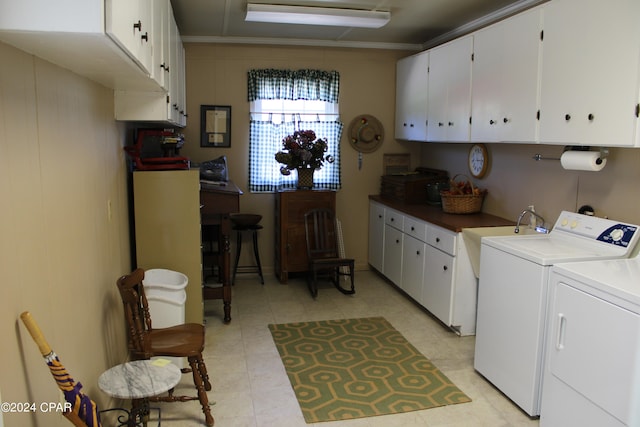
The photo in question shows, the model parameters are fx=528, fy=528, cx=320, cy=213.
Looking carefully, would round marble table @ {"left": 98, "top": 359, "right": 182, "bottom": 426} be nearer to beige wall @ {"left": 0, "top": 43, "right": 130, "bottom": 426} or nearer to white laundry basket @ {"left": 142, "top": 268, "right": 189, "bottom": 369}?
beige wall @ {"left": 0, "top": 43, "right": 130, "bottom": 426}

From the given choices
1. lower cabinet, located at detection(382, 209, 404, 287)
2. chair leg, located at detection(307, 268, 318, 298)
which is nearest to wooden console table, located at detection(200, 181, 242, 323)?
chair leg, located at detection(307, 268, 318, 298)

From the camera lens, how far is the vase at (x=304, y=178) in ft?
17.5

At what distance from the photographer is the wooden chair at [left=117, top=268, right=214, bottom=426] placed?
2.59 metres

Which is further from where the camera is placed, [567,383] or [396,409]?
[396,409]

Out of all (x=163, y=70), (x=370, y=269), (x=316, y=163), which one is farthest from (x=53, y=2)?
(x=370, y=269)

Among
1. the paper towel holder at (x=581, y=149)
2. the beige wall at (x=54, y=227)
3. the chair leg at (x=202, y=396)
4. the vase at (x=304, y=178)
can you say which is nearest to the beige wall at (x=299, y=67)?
the vase at (x=304, y=178)

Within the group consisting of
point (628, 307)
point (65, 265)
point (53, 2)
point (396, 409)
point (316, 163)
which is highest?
point (53, 2)

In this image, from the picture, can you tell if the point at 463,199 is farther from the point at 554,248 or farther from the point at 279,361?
the point at 279,361

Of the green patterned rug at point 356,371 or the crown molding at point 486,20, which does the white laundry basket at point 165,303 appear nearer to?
the green patterned rug at point 356,371

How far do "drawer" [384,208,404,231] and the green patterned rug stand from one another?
41.1 inches

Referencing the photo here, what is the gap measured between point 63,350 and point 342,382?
175 centimetres

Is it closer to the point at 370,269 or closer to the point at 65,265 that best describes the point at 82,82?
the point at 65,265

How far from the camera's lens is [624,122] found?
2.62 meters

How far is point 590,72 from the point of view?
2.83 m
